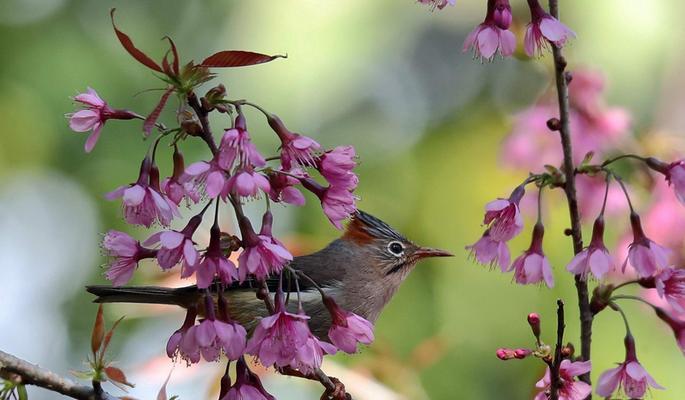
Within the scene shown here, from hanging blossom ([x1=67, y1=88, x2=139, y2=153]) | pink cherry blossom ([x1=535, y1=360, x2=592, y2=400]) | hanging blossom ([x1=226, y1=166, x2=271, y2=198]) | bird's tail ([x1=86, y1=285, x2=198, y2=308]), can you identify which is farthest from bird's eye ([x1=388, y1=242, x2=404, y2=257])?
hanging blossom ([x1=226, y1=166, x2=271, y2=198])

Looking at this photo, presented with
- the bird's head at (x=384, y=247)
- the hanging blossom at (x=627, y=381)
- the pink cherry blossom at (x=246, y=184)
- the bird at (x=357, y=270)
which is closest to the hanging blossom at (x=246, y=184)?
the pink cherry blossom at (x=246, y=184)

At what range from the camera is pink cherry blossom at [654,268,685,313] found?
179 cm

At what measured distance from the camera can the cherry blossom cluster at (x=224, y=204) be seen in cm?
156

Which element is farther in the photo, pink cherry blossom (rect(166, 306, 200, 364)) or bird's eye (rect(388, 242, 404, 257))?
bird's eye (rect(388, 242, 404, 257))

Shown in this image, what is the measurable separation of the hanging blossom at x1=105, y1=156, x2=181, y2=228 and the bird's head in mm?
1794

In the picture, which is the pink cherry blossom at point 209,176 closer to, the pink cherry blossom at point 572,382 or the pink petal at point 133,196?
the pink petal at point 133,196

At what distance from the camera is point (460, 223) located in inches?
165

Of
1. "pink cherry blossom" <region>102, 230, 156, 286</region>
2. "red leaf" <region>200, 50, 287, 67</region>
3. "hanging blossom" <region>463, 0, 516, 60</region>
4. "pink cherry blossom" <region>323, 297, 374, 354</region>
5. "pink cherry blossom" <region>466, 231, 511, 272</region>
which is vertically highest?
"hanging blossom" <region>463, 0, 516, 60</region>

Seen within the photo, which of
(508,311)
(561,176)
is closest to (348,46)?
(508,311)

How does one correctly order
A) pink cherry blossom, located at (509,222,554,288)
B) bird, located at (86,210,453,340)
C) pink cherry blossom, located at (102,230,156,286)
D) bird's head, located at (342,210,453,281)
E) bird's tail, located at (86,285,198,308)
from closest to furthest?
pink cherry blossom, located at (102,230,156,286), pink cherry blossom, located at (509,222,554,288), bird's tail, located at (86,285,198,308), bird, located at (86,210,453,340), bird's head, located at (342,210,453,281)

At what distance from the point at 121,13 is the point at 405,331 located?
273 centimetres

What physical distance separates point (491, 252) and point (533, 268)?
0.09m

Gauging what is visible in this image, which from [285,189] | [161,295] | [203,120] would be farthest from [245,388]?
[161,295]

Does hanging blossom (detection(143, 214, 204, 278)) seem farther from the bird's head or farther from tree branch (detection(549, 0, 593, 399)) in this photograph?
the bird's head
